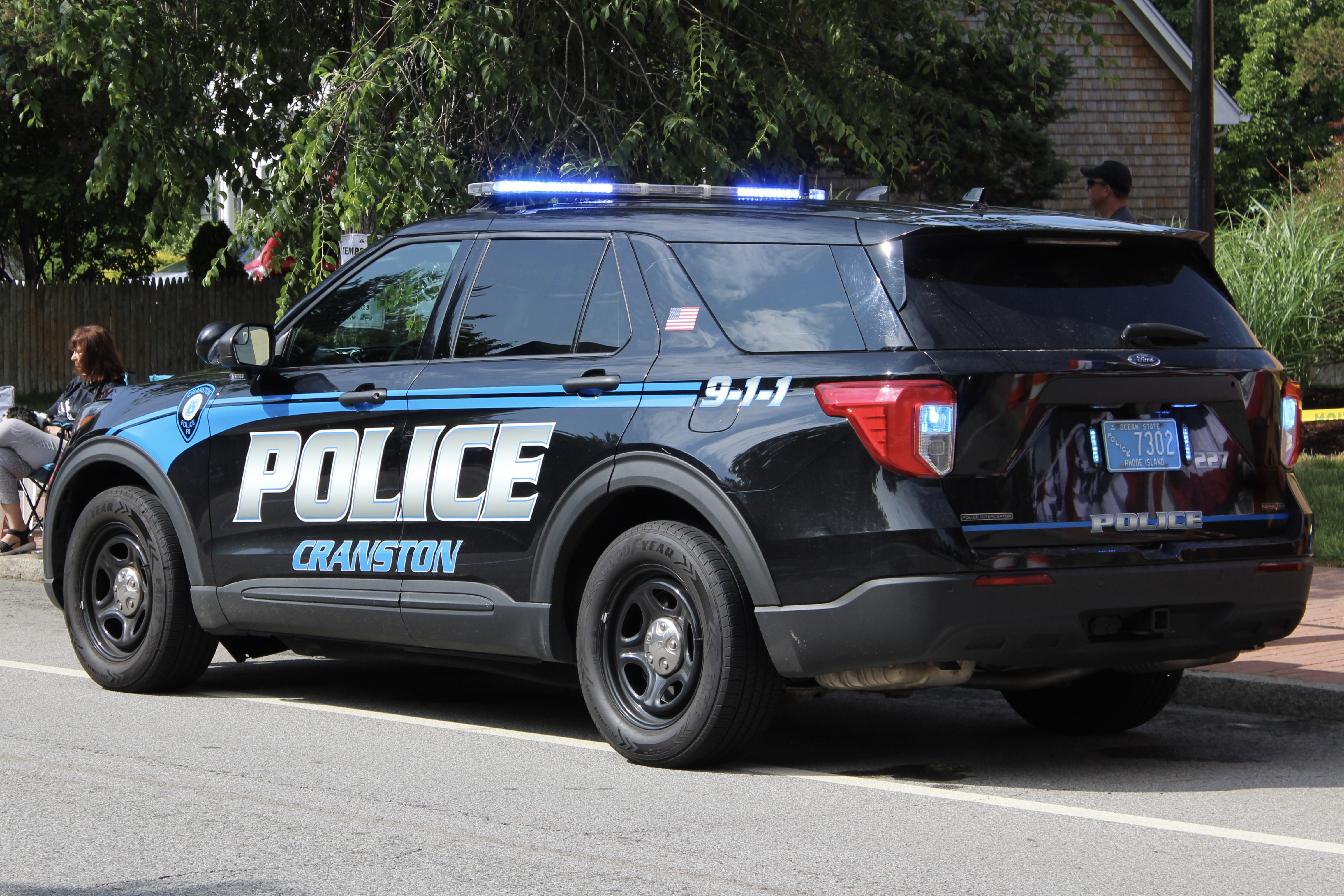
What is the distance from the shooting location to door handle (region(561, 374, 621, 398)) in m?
5.91

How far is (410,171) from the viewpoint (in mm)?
10672

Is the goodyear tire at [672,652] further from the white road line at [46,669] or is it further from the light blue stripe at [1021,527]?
the white road line at [46,669]

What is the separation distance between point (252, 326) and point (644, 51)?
6.17 m

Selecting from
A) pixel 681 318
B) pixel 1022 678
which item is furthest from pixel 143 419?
pixel 1022 678

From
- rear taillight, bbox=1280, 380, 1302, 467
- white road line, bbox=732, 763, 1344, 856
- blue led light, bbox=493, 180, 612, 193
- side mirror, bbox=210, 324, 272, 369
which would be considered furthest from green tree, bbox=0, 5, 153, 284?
rear taillight, bbox=1280, 380, 1302, 467

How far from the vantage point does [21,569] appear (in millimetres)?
11664

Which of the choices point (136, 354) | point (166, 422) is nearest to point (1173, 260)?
point (166, 422)

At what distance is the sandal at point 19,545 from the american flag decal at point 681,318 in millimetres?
7782

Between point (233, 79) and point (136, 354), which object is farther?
point (136, 354)

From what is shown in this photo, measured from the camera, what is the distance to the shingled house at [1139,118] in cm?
2712

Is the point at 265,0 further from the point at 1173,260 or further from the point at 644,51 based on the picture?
A: the point at 1173,260

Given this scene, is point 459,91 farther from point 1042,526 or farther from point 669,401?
point 1042,526

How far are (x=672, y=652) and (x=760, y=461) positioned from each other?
0.77m

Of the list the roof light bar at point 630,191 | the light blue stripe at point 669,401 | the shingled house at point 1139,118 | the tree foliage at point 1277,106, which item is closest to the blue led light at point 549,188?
the roof light bar at point 630,191
